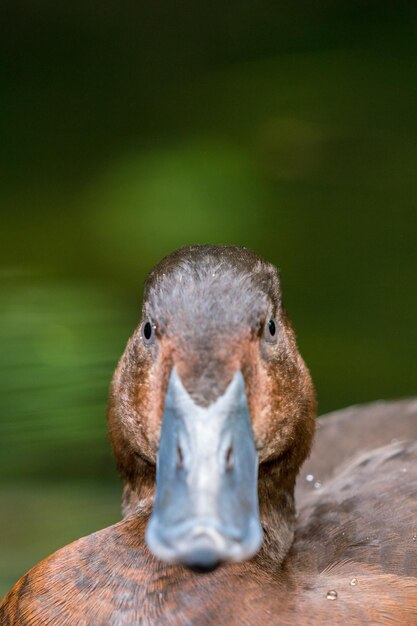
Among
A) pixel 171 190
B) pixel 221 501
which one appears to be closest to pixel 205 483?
pixel 221 501

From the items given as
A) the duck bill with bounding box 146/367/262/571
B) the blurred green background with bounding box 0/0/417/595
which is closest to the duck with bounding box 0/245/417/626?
the duck bill with bounding box 146/367/262/571

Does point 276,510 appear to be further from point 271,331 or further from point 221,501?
point 221,501

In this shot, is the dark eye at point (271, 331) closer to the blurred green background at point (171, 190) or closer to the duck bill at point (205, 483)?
the duck bill at point (205, 483)

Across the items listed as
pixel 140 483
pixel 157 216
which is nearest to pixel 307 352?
pixel 157 216

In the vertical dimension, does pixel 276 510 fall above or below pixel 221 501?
below

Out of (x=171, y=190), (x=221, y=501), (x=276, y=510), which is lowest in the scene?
(x=276, y=510)

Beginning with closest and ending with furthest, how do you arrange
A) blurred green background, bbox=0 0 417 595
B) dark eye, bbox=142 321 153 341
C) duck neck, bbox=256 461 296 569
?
1. dark eye, bbox=142 321 153 341
2. duck neck, bbox=256 461 296 569
3. blurred green background, bbox=0 0 417 595

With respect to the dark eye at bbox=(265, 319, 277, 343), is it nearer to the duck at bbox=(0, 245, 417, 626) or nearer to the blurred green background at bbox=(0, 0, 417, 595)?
the duck at bbox=(0, 245, 417, 626)
